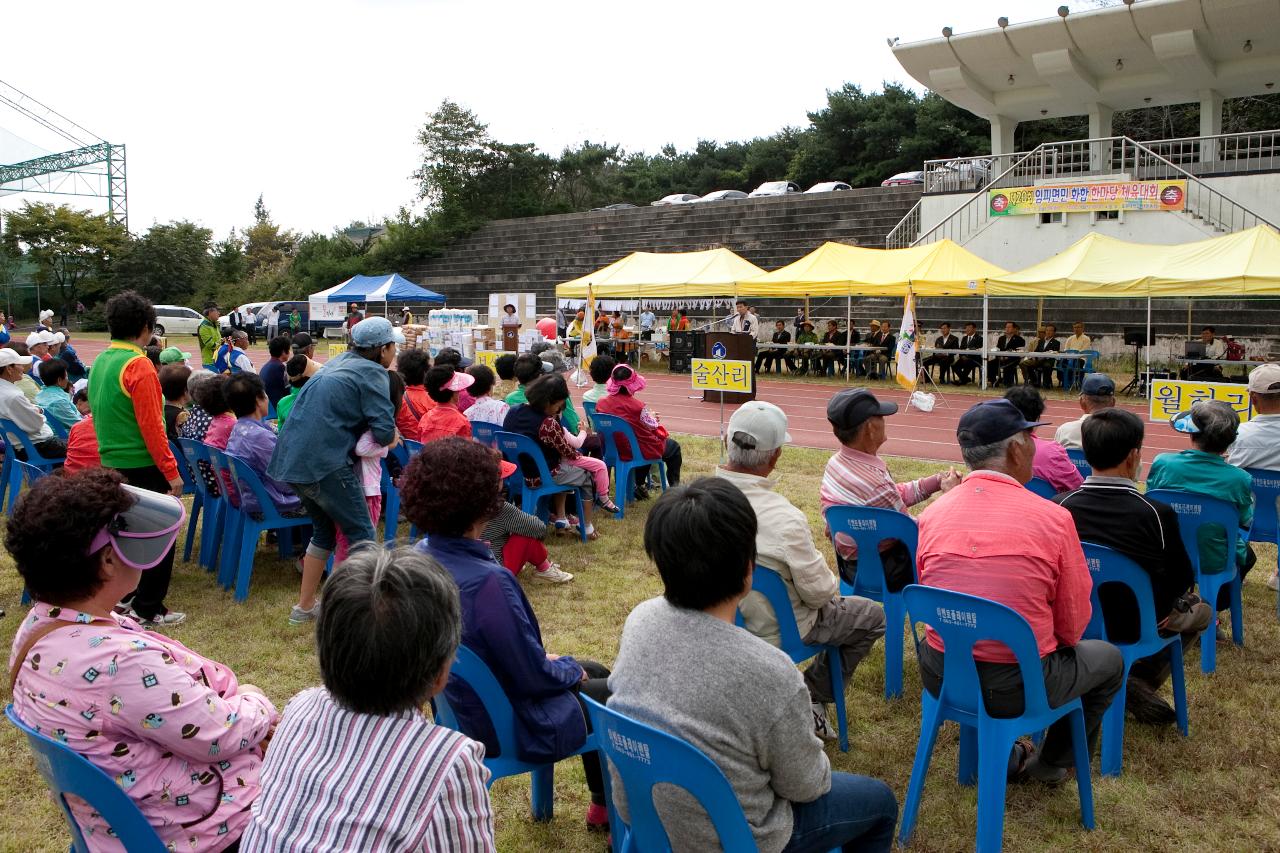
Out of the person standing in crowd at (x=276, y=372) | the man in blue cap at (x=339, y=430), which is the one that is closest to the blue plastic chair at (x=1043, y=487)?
the man in blue cap at (x=339, y=430)

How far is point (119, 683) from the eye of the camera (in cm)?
214

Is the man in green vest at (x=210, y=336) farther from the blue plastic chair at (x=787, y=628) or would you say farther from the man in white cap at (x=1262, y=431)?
the man in white cap at (x=1262, y=431)

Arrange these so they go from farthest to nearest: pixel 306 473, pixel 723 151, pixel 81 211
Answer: pixel 723 151 → pixel 81 211 → pixel 306 473

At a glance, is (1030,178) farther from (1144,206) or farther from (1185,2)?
(1185,2)

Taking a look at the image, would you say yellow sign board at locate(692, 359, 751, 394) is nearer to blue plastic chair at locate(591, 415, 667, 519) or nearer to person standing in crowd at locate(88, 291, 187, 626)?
blue plastic chair at locate(591, 415, 667, 519)

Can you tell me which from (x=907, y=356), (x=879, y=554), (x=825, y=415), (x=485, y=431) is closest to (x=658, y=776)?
(x=879, y=554)

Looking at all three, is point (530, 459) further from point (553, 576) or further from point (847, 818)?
point (847, 818)

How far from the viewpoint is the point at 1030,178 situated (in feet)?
77.8

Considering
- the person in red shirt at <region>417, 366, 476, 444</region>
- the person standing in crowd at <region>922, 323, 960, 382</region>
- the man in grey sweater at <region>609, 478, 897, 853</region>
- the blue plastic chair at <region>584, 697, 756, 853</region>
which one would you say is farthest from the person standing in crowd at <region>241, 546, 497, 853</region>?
the person standing in crowd at <region>922, 323, 960, 382</region>

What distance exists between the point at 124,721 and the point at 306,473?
2.74 m

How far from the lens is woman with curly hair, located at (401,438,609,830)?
2787 mm

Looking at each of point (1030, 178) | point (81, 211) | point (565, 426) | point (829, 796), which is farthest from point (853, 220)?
point (81, 211)

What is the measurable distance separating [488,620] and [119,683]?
959mm

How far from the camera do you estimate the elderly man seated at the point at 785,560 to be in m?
3.42
